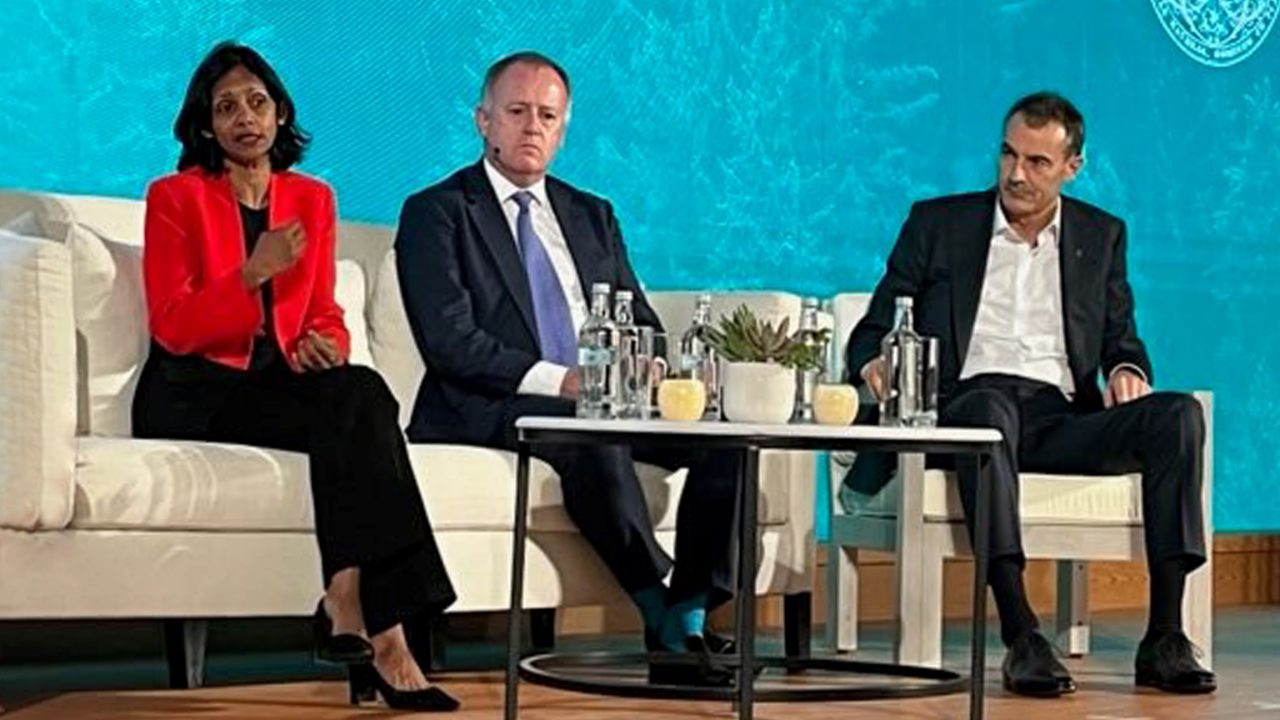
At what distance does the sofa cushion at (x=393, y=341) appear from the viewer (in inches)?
194

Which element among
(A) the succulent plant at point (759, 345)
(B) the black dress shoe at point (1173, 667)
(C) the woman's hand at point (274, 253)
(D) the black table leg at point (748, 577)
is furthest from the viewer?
(B) the black dress shoe at point (1173, 667)

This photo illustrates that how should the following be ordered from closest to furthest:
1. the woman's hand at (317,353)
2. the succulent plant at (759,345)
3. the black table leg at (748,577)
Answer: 1. the black table leg at (748,577)
2. the succulent plant at (759,345)
3. the woman's hand at (317,353)

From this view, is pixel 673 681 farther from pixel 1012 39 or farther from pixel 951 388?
pixel 1012 39

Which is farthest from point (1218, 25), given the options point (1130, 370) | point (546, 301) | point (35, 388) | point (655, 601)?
point (35, 388)

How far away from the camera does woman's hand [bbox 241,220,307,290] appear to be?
414cm

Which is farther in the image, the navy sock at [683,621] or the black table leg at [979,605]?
the navy sock at [683,621]

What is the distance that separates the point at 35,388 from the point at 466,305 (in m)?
0.92

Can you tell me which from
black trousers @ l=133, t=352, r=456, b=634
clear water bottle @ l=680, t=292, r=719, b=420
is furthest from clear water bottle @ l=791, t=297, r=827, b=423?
black trousers @ l=133, t=352, r=456, b=634

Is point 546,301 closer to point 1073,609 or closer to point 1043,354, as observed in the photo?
point 1043,354

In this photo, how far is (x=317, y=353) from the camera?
425 cm

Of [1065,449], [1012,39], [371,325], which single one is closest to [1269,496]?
[1012,39]

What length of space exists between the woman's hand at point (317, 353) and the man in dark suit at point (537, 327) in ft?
1.02

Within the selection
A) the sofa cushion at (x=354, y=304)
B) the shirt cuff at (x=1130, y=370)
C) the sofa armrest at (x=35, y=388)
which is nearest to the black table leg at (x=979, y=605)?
the shirt cuff at (x=1130, y=370)

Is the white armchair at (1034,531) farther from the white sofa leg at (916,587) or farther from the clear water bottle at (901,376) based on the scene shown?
the clear water bottle at (901,376)
